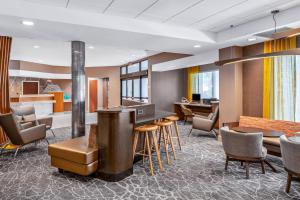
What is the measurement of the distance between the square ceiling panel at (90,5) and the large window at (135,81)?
6.17m

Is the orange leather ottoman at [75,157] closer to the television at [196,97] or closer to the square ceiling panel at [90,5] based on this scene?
the square ceiling panel at [90,5]

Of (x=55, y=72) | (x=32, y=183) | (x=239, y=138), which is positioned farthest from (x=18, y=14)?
(x=55, y=72)

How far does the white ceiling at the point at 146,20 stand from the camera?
3.38 metres

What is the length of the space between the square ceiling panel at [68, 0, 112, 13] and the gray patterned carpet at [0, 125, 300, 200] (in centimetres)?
294

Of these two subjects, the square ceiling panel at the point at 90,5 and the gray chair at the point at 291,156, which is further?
the square ceiling panel at the point at 90,5

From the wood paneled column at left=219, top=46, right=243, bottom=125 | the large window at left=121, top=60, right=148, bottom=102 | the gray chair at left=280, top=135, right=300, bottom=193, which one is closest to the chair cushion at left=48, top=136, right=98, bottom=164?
the gray chair at left=280, top=135, right=300, bottom=193

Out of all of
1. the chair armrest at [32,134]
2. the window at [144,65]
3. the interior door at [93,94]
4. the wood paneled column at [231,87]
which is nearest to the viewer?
the chair armrest at [32,134]

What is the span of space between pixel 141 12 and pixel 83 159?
2820mm

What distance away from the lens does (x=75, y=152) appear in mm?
3119

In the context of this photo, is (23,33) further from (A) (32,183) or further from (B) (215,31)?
(B) (215,31)

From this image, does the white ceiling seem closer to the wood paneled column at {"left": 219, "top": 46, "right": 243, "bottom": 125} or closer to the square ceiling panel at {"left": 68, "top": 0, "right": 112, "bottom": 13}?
the square ceiling panel at {"left": 68, "top": 0, "right": 112, "bottom": 13}

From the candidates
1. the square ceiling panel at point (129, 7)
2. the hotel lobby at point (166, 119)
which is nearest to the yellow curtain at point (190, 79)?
the hotel lobby at point (166, 119)

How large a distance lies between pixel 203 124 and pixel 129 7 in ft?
13.4

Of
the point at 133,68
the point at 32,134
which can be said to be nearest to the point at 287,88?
the point at 32,134
